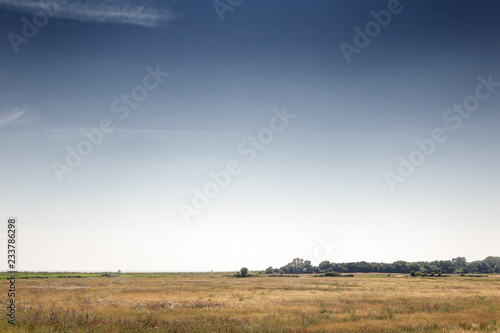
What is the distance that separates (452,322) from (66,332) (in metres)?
19.9

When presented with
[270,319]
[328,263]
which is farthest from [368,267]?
[270,319]

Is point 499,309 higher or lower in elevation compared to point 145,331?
lower

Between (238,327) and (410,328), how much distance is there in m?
9.04

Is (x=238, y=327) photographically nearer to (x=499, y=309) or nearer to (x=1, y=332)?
(x=1, y=332)

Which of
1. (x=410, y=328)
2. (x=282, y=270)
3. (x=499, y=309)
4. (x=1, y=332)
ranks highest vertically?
(x=1, y=332)

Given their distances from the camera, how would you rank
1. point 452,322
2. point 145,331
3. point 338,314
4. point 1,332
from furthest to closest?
point 338,314 → point 452,322 → point 145,331 → point 1,332

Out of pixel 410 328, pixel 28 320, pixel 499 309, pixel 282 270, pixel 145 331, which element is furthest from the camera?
pixel 282 270

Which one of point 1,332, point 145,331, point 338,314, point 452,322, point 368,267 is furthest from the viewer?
point 368,267

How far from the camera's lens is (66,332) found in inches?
484

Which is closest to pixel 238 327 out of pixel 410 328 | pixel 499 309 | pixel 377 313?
pixel 410 328

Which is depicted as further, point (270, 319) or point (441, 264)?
point (441, 264)

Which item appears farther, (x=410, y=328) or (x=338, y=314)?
(x=338, y=314)

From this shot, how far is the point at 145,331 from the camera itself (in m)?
13.6

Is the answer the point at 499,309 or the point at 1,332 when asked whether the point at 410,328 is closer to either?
the point at 499,309
